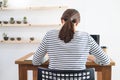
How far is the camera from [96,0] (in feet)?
11.6

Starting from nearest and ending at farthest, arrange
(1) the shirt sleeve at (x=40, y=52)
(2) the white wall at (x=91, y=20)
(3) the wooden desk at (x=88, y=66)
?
(1) the shirt sleeve at (x=40, y=52) < (3) the wooden desk at (x=88, y=66) < (2) the white wall at (x=91, y=20)

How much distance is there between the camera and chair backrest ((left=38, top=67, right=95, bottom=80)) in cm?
147

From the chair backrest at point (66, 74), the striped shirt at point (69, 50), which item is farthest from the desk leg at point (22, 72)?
the chair backrest at point (66, 74)

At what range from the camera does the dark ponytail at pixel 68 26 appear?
1.65 meters

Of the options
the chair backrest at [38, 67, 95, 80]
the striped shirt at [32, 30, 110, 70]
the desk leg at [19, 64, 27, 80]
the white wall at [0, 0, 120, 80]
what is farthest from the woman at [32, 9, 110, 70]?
the white wall at [0, 0, 120, 80]

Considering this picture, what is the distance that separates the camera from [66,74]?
58.1 inches

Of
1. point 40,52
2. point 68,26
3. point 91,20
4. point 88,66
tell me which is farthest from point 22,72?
point 91,20

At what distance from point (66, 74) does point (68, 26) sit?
424 millimetres

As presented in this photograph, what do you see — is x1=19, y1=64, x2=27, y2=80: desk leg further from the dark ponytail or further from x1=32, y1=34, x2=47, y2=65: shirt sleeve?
the dark ponytail

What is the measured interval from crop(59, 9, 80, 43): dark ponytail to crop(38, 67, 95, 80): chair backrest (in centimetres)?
29

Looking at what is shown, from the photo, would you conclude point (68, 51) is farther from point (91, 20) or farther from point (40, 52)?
point (91, 20)

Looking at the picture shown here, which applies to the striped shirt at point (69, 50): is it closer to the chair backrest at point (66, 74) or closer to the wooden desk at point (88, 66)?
the chair backrest at point (66, 74)

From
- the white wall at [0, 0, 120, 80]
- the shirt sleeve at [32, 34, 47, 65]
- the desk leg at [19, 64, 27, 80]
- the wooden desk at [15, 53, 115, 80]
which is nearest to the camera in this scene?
the shirt sleeve at [32, 34, 47, 65]

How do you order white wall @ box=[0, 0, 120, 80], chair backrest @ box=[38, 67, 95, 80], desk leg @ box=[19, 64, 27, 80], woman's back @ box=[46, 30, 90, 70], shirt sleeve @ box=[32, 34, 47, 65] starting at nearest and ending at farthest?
chair backrest @ box=[38, 67, 95, 80], woman's back @ box=[46, 30, 90, 70], shirt sleeve @ box=[32, 34, 47, 65], desk leg @ box=[19, 64, 27, 80], white wall @ box=[0, 0, 120, 80]
